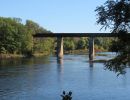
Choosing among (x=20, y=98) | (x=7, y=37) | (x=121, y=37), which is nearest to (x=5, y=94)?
(x=20, y=98)

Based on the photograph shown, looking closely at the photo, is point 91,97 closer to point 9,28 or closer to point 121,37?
point 121,37

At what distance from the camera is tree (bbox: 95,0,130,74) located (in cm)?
1920

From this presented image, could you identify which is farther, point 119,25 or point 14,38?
point 14,38

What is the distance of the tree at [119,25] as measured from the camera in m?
19.2

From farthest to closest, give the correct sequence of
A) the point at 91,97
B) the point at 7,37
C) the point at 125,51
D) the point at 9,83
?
the point at 7,37 < the point at 9,83 < the point at 91,97 < the point at 125,51

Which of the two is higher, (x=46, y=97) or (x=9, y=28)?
(x=9, y=28)

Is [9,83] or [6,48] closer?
[9,83]

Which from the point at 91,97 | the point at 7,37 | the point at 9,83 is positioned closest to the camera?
the point at 91,97

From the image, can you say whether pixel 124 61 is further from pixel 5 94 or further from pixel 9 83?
pixel 9 83

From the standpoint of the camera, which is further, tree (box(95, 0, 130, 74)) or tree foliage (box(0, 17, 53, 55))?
tree foliage (box(0, 17, 53, 55))

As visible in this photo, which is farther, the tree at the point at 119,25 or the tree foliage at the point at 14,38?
the tree foliage at the point at 14,38

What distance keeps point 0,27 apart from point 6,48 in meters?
9.69

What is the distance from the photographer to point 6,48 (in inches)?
6993

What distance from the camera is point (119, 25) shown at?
65.5 feet
